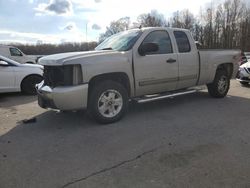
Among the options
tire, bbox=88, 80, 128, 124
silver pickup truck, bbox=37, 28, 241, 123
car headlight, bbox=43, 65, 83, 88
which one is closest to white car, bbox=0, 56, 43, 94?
silver pickup truck, bbox=37, 28, 241, 123

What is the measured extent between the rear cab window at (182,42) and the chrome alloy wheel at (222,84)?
5.57 ft

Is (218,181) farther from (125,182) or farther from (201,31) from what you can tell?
(201,31)

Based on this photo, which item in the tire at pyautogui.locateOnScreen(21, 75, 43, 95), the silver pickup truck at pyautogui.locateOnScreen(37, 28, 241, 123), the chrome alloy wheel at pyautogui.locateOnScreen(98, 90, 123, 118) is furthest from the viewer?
the tire at pyautogui.locateOnScreen(21, 75, 43, 95)

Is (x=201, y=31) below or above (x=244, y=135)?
above

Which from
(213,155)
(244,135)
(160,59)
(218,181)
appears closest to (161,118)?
(160,59)

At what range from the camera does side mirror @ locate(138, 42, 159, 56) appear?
6504 mm

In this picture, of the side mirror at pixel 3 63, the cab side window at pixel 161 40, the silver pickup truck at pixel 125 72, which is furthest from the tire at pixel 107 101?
the side mirror at pixel 3 63

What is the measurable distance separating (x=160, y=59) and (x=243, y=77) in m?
Result: 5.43

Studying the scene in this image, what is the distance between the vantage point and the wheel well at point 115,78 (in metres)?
5.95

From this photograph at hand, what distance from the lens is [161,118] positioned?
21.3 ft

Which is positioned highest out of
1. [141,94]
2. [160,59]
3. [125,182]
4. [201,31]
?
[201,31]

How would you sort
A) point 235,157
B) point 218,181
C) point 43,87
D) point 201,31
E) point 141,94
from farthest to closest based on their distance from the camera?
point 201,31 → point 141,94 → point 43,87 → point 235,157 → point 218,181

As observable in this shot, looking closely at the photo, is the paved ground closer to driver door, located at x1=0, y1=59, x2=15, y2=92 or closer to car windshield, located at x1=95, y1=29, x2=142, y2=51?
car windshield, located at x1=95, y1=29, x2=142, y2=51

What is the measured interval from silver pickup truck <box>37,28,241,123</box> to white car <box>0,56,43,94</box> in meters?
3.57
